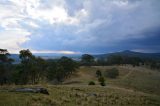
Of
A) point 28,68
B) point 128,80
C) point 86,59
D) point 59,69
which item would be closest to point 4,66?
point 28,68

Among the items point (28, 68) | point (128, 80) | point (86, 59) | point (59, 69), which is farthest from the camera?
point (86, 59)

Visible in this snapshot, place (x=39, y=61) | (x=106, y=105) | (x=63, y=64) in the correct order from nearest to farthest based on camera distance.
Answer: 1. (x=106, y=105)
2. (x=39, y=61)
3. (x=63, y=64)

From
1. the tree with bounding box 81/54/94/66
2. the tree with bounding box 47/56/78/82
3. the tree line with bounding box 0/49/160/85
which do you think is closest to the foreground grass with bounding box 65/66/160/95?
the tree with bounding box 47/56/78/82

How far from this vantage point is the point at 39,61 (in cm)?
8944

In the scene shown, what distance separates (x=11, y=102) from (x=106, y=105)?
11340 mm

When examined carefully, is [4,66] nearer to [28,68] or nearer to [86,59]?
[28,68]

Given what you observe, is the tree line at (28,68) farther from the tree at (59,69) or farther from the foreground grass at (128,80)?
the foreground grass at (128,80)

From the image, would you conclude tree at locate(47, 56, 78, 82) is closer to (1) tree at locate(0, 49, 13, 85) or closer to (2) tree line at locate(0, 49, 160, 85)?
(2) tree line at locate(0, 49, 160, 85)

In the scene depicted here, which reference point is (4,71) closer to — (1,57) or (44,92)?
(1,57)

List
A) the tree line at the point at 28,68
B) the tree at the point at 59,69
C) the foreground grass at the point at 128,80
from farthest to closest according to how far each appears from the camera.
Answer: the tree at the point at 59,69, the tree line at the point at 28,68, the foreground grass at the point at 128,80

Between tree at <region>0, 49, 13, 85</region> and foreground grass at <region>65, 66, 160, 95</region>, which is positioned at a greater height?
tree at <region>0, 49, 13, 85</region>

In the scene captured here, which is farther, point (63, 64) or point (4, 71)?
point (63, 64)

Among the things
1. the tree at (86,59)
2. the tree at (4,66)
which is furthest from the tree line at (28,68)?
the tree at (86,59)

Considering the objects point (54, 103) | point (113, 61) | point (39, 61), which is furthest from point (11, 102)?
point (113, 61)
